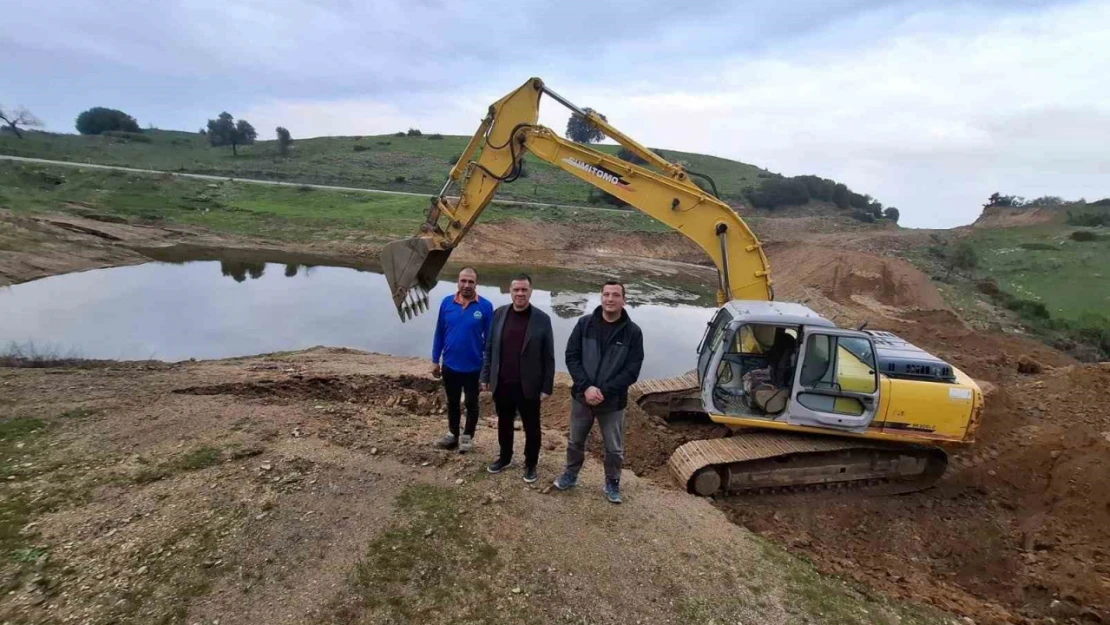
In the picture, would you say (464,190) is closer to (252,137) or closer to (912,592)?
(912,592)

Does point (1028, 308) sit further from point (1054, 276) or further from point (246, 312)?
point (246, 312)

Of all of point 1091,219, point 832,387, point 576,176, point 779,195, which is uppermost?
point 779,195

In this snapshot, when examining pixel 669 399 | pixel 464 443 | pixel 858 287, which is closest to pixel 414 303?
pixel 464 443

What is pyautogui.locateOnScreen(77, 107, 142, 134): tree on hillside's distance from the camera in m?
67.2

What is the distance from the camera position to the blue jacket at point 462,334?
5.03m

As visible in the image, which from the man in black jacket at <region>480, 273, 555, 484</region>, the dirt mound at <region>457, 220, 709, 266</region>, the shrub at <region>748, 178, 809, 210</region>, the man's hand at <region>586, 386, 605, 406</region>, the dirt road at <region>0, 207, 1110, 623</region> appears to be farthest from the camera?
the shrub at <region>748, 178, 809, 210</region>

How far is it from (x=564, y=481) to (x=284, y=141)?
211 feet

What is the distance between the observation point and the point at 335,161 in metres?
54.2

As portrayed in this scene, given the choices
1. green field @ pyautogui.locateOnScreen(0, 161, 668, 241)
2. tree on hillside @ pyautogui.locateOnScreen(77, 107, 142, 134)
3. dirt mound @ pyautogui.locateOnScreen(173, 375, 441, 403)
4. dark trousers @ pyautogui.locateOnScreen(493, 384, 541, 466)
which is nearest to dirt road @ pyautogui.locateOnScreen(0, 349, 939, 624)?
dark trousers @ pyautogui.locateOnScreen(493, 384, 541, 466)

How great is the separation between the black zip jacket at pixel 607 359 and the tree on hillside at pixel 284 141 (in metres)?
60.7

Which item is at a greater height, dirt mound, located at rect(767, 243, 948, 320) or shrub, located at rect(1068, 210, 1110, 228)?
shrub, located at rect(1068, 210, 1110, 228)

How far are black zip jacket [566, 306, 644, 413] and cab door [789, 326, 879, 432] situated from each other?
8.01 ft

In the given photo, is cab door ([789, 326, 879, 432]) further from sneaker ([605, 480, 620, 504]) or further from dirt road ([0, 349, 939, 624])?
sneaker ([605, 480, 620, 504])

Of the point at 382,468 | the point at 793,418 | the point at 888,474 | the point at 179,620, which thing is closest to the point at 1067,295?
the point at 888,474
